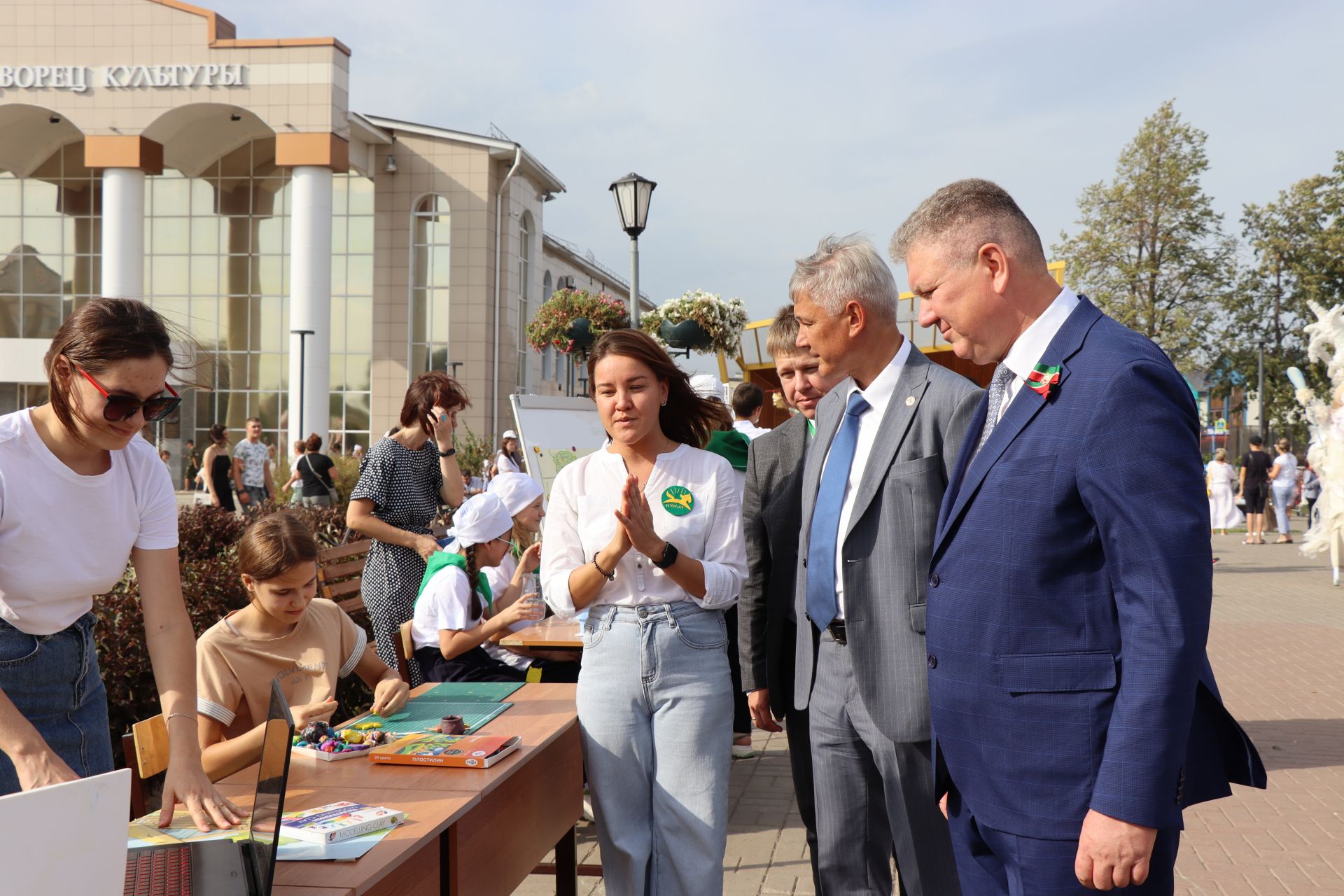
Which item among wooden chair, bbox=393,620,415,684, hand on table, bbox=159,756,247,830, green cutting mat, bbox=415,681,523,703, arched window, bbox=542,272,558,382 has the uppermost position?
arched window, bbox=542,272,558,382

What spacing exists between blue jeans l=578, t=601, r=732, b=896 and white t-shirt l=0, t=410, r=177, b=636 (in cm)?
128

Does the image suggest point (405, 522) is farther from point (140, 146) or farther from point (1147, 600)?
point (140, 146)

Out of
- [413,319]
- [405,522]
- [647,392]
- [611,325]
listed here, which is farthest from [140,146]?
[647,392]

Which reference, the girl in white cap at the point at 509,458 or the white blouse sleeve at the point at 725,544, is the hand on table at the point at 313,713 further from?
the girl in white cap at the point at 509,458

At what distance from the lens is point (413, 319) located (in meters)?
31.4

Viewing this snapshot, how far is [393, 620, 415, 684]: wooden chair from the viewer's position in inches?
190

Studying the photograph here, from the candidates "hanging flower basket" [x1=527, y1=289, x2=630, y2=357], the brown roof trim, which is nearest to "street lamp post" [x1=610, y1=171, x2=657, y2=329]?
"hanging flower basket" [x1=527, y1=289, x2=630, y2=357]

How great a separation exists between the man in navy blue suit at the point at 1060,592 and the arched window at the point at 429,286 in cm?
2993

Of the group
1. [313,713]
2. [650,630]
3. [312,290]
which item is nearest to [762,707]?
[650,630]

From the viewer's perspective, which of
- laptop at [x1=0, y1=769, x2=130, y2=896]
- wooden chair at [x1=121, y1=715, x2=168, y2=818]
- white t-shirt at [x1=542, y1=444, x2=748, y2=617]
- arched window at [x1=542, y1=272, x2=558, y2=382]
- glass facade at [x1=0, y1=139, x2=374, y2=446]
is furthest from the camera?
arched window at [x1=542, y1=272, x2=558, y2=382]

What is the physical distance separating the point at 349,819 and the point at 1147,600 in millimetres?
1641

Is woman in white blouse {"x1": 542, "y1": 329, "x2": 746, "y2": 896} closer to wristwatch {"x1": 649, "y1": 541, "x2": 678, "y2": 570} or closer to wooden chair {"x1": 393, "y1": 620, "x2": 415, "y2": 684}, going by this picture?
wristwatch {"x1": 649, "y1": 541, "x2": 678, "y2": 570}

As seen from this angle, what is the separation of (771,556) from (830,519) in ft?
2.17

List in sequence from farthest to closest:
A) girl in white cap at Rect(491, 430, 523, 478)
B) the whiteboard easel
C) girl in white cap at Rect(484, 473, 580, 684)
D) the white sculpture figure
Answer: girl in white cap at Rect(491, 430, 523, 478) < the white sculpture figure < the whiteboard easel < girl in white cap at Rect(484, 473, 580, 684)
